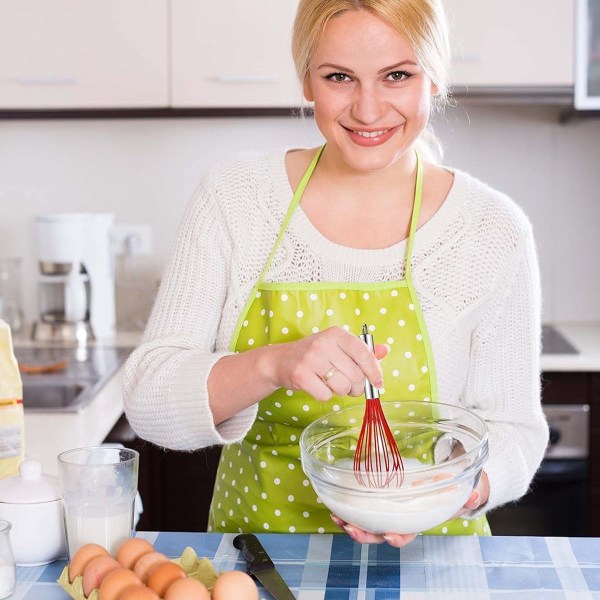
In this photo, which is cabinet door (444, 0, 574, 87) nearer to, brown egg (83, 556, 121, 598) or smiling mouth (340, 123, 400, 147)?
smiling mouth (340, 123, 400, 147)

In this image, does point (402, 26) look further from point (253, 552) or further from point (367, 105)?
point (253, 552)

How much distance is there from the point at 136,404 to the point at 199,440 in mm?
Answer: 98

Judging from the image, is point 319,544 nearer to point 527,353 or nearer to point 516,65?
point 527,353

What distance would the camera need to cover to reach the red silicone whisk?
1.10 metres

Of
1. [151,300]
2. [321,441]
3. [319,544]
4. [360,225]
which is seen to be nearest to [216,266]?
[360,225]

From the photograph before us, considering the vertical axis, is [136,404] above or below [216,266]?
below

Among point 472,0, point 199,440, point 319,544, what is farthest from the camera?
point 472,0

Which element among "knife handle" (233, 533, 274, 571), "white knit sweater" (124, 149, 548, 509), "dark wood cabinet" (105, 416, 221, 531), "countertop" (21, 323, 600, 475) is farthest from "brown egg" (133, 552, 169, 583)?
"dark wood cabinet" (105, 416, 221, 531)

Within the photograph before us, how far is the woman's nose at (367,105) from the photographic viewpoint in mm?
1255

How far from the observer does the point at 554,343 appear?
2477 mm

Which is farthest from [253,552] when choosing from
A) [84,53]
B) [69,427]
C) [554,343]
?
[84,53]

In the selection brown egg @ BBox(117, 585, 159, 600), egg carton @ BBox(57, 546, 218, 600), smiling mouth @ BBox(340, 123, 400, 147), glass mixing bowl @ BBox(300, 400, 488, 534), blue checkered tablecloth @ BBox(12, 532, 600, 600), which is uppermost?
smiling mouth @ BBox(340, 123, 400, 147)

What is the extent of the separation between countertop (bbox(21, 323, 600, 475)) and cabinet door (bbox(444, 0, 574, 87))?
677 mm

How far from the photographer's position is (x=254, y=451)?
142cm
